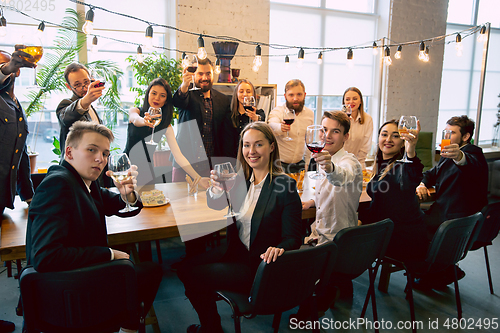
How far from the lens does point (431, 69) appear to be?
21.8ft

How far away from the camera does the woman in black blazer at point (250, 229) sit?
181 cm

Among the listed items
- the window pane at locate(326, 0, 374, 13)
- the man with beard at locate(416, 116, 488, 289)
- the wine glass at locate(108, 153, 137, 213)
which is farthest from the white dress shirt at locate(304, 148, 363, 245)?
the window pane at locate(326, 0, 374, 13)

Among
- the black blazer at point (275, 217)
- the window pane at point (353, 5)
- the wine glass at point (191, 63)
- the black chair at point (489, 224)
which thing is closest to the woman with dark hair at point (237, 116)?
the wine glass at point (191, 63)

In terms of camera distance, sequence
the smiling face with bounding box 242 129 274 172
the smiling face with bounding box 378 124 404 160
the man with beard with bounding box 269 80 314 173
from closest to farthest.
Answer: the smiling face with bounding box 242 129 274 172
the smiling face with bounding box 378 124 404 160
the man with beard with bounding box 269 80 314 173

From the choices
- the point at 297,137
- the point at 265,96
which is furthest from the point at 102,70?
the point at 297,137

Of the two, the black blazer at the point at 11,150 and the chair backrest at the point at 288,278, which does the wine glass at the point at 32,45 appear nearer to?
the black blazer at the point at 11,150

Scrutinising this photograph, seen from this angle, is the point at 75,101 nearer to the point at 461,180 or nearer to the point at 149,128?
the point at 149,128

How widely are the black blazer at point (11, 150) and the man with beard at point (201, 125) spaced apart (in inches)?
46.1

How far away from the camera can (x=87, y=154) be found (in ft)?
5.02

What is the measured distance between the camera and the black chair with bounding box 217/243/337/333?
1.47 meters

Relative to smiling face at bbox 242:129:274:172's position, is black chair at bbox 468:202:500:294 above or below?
below

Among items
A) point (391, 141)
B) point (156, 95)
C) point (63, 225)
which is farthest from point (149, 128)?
point (391, 141)

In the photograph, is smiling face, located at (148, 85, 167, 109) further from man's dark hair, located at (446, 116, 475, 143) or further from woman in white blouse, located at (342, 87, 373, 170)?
man's dark hair, located at (446, 116, 475, 143)

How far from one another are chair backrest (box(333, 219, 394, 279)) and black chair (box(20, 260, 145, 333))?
3.20 ft
